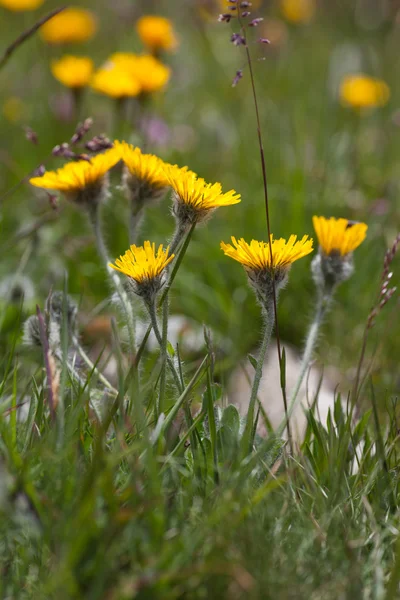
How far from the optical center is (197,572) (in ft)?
4.29

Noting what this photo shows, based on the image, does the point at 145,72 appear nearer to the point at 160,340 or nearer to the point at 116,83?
the point at 116,83

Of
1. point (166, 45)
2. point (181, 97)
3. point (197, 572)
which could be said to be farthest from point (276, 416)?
point (181, 97)

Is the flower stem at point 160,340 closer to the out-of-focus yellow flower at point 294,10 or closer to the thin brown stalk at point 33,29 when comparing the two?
the thin brown stalk at point 33,29

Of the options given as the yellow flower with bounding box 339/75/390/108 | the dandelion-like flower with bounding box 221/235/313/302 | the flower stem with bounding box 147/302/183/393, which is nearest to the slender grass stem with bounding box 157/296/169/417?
the flower stem with bounding box 147/302/183/393

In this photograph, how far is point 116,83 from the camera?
3084mm

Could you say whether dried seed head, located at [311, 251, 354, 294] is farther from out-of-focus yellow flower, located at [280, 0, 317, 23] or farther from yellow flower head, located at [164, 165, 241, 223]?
out-of-focus yellow flower, located at [280, 0, 317, 23]

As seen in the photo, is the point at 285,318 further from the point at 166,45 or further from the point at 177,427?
the point at 166,45

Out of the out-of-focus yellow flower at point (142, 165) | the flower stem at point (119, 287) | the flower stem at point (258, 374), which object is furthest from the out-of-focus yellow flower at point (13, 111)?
the flower stem at point (258, 374)

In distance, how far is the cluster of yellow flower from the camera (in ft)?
5.89

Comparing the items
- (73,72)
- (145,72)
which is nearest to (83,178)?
(145,72)

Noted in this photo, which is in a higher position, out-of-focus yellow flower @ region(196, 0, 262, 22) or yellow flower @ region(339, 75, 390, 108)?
out-of-focus yellow flower @ region(196, 0, 262, 22)

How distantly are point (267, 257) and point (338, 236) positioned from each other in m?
0.39

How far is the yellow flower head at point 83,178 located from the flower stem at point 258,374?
64cm

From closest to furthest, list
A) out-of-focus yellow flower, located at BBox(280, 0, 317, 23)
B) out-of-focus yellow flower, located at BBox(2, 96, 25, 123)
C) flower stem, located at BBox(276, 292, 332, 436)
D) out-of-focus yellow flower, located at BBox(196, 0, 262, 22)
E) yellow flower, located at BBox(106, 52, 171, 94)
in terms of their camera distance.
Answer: flower stem, located at BBox(276, 292, 332, 436) < yellow flower, located at BBox(106, 52, 171, 94) < out-of-focus yellow flower, located at BBox(2, 96, 25, 123) < out-of-focus yellow flower, located at BBox(196, 0, 262, 22) < out-of-focus yellow flower, located at BBox(280, 0, 317, 23)
